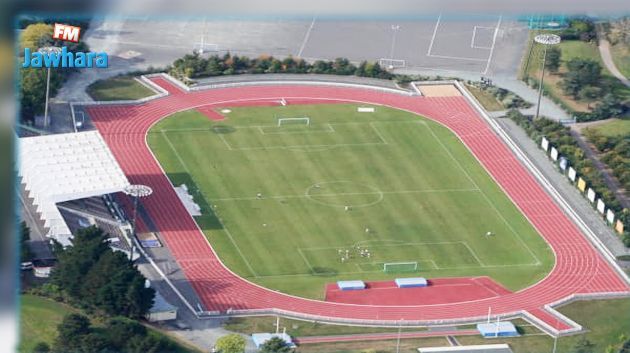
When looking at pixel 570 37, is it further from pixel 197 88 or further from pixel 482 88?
pixel 197 88

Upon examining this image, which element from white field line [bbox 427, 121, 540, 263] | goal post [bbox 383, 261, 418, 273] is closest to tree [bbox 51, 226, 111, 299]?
goal post [bbox 383, 261, 418, 273]

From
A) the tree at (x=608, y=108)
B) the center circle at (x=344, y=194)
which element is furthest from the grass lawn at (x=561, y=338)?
the tree at (x=608, y=108)

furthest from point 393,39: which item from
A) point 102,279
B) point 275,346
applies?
point 275,346

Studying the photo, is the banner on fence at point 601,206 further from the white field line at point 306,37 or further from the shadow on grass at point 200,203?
the white field line at point 306,37

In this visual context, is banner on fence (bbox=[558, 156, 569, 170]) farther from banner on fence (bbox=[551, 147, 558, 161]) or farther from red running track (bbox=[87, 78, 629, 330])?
red running track (bbox=[87, 78, 629, 330])

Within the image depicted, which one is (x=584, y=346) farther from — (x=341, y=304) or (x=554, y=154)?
(x=554, y=154)

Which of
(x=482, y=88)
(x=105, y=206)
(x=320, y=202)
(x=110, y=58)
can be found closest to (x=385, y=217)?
(x=320, y=202)

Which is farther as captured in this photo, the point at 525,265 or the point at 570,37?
the point at 570,37
